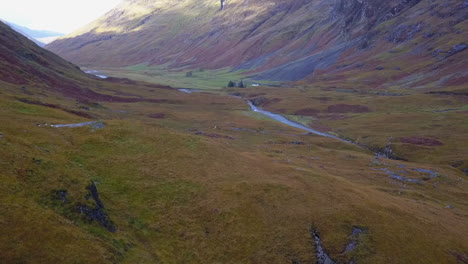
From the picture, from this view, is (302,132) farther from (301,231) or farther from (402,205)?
(301,231)

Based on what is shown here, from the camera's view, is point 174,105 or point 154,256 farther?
point 174,105

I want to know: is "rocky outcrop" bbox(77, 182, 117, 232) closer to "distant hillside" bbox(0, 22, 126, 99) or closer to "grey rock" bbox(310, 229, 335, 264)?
"grey rock" bbox(310, 229, 335, 264)

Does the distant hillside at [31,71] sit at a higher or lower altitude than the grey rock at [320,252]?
higher

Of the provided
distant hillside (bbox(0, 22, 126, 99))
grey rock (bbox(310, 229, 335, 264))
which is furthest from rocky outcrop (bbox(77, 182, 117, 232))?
distant hillside (bbox(0, 22, 126, 99))

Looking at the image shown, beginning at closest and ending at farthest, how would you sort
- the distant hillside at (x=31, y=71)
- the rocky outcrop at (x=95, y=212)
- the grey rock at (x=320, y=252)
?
the rocky outcrop at (x=95, y=212)
the grey rock at (x=320, y=252)
the distant hillside at (x=31, y=71)

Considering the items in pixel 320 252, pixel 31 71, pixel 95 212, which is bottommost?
pixel 320 252

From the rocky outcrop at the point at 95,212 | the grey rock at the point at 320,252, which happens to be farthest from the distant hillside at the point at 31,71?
the grey rock at the point at 320,252

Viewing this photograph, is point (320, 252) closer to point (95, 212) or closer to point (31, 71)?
point (95, 212)

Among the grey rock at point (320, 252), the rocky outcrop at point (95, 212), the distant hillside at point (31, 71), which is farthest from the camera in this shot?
the distant hillside at point (31, 71)

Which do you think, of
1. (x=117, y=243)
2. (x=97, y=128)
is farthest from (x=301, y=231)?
(x=97, y=128)

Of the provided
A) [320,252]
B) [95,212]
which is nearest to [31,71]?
[95,212]

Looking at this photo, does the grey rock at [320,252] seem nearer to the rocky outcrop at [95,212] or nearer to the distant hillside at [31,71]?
the rocky outcrop at [95,212]
